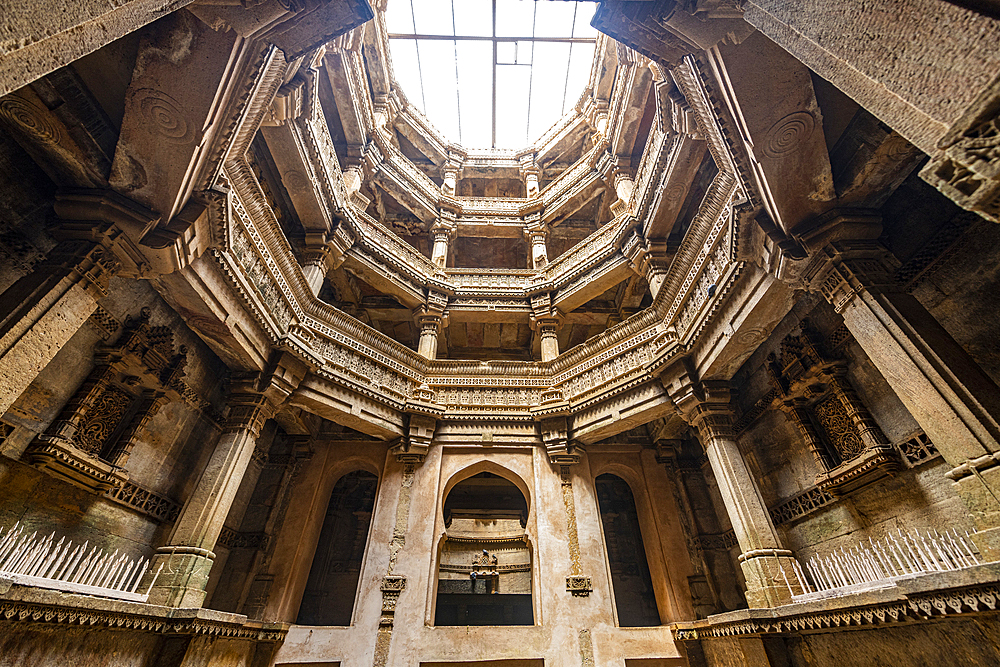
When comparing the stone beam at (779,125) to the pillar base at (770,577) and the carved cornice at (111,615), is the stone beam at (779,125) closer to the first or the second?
the pillar base at (770,577)

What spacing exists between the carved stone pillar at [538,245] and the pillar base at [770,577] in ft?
36.8

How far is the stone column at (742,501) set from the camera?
602cm

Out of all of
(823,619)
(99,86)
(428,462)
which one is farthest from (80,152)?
(823,619)

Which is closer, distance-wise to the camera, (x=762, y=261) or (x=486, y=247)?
(x=762, y=261)

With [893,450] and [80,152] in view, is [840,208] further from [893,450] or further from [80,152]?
[80,152]

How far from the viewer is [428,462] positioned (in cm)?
968

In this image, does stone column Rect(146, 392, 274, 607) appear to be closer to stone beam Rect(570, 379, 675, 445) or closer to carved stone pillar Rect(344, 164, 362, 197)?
stone beam Rect(570, 379, 675, 445)

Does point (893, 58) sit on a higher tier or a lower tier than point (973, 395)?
higher

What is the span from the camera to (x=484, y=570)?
1410 centimetres

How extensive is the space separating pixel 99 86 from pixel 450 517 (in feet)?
47.6

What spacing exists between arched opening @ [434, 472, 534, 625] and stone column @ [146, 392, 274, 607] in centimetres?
823

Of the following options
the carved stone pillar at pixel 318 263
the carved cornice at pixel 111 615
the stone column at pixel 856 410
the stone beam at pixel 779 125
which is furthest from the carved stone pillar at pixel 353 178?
the stone column at pixel 856 410

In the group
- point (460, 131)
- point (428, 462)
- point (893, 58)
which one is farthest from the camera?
point (460, 131)

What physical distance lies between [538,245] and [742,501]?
38.5 ft
